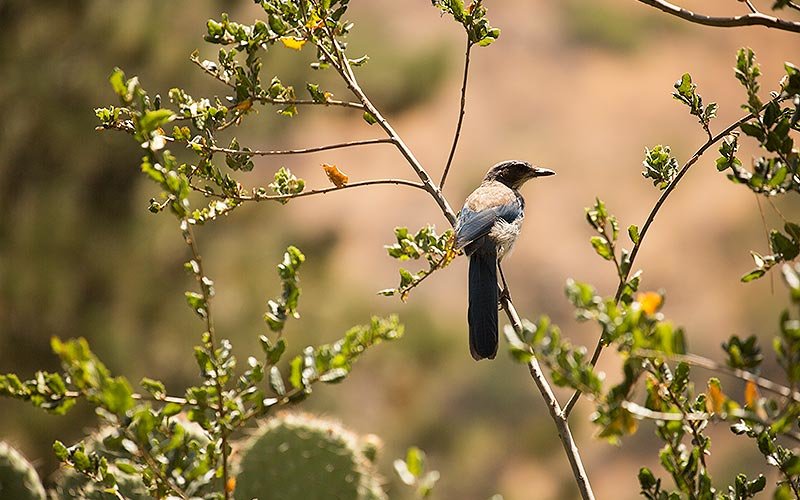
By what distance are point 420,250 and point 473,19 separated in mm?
473

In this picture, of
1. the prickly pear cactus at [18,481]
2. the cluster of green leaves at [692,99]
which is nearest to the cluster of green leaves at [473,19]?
the cluster of green leaves at [692,99]

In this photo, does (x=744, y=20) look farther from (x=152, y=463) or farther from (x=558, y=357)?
(x=152, y=463)

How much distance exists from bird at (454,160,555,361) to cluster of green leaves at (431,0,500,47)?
46 centimetres

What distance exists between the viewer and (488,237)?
298 cm

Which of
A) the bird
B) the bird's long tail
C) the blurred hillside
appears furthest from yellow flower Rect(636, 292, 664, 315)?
the blurred hillside

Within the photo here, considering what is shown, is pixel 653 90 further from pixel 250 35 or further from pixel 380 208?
pixel 250 35

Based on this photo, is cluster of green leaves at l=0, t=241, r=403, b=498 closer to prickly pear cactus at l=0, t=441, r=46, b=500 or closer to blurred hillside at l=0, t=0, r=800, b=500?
prickly pear cactus at l=0, t=441, r=46, b=500

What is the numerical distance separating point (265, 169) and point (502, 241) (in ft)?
36.9

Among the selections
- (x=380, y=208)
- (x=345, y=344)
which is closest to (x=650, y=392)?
(x=345, y=344)

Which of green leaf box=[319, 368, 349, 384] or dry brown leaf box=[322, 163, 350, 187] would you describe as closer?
green leaf box=[319, 368, 349, 384]

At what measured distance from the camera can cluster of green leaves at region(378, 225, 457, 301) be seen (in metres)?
1.61

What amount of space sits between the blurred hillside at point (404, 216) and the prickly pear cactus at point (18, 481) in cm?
79

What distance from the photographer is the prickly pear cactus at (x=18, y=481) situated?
219 centimetres

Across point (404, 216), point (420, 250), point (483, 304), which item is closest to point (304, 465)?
point (483, 304)
